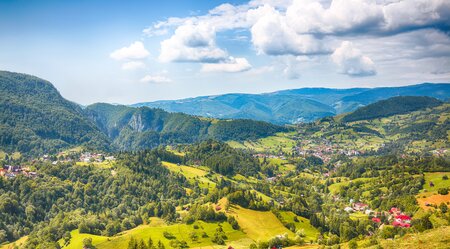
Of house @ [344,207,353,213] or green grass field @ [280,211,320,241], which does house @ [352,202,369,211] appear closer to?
house @ [344,207,353,213]

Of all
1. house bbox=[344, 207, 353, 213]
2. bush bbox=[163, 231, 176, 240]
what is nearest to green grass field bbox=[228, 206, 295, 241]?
bush bbox=[163, 231, 176, 240]

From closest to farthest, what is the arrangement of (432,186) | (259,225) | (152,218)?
(259,225)
(152,218)
(432,186)

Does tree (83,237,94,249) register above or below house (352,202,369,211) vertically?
above

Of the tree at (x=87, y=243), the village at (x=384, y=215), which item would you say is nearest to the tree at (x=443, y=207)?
→ the village at (x=384, y=215)

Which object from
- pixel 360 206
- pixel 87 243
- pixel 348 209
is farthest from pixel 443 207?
pixel 87 243

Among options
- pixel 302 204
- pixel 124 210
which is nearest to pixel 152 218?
pixel 124 210

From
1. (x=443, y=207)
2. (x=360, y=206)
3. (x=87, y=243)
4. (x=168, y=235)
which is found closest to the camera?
(x=87, y=243)

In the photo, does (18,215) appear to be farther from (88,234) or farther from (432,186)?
(432,186)

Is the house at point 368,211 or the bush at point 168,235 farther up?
the bush at point 168,235

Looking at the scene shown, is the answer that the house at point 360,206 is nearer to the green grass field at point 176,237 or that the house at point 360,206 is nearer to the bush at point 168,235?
the green grass field at point 176,237

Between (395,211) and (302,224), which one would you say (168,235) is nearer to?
(302,224)

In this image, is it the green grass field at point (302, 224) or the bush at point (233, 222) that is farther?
the green grass field at point (302, 224)
